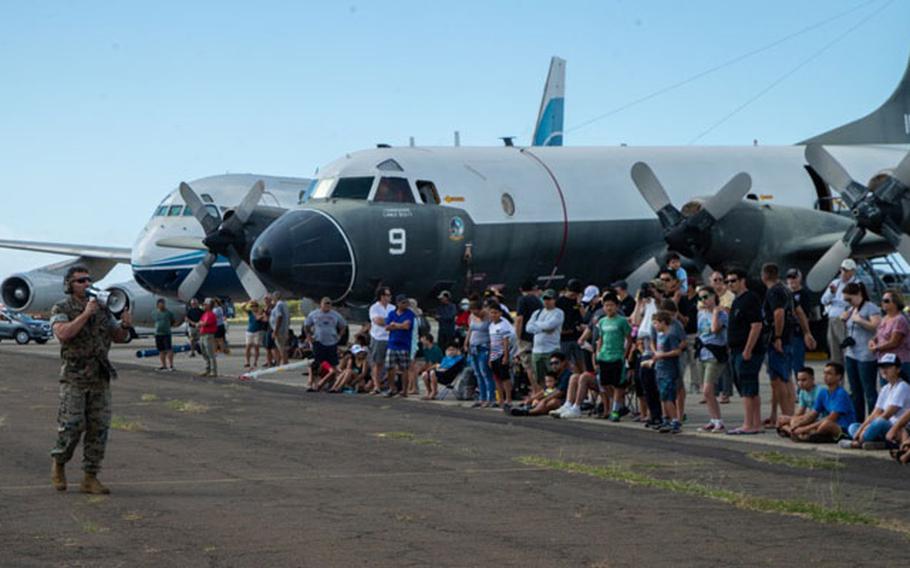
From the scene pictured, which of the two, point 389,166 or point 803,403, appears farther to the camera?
point 389,166

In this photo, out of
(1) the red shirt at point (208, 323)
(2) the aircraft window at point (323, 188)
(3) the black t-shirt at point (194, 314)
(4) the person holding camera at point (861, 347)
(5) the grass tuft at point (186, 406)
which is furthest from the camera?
(3) the black t-shirt at point (194, 314)

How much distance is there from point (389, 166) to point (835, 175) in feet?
26.5

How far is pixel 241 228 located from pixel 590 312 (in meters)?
13.2

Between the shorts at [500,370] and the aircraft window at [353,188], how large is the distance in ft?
21.1

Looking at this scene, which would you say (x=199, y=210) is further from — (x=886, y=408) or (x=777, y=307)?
(x=886, y=408)

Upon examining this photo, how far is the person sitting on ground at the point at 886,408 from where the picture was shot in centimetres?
1452

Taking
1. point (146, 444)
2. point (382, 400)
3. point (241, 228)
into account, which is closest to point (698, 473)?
point (146, 444)

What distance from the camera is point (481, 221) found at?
88.2ft

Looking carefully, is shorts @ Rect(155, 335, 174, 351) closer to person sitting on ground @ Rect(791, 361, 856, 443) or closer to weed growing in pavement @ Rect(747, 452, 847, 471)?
person sitting on ground @ Rect(791, 361, 856, 443)

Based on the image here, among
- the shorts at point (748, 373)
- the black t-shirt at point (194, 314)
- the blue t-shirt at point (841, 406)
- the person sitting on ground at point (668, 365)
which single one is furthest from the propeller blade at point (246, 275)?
the blue t-shirt at point (841, 406)

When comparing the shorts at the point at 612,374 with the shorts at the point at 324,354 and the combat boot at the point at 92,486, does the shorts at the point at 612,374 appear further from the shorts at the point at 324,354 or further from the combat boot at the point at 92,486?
the combat boot at the point at 92,486

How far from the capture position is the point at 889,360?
1483 centimetres

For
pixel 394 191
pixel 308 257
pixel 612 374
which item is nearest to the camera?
pixel 612 374

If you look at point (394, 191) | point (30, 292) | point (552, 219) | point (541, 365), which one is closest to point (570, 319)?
point (541, 365)
